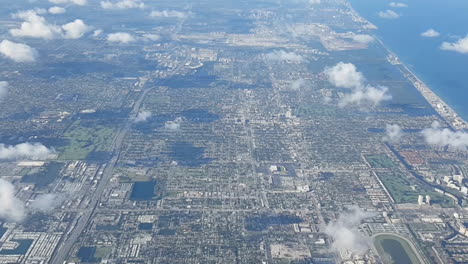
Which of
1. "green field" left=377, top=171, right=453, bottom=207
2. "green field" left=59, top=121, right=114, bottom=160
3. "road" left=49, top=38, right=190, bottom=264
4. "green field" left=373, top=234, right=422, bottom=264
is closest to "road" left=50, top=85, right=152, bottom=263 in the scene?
"road" left=49, top=38, right=190, bottom=264

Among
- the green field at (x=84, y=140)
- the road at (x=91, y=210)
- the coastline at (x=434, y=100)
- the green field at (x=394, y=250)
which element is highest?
the coastline at (x=434, y=100)

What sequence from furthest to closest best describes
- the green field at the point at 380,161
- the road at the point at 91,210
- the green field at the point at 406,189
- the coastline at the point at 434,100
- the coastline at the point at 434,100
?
the coastline at the point at 434,100
the coastline at the point at 434,100
the green field at the point at 380,161
the green field at the point at 406,189
the road at the point at 91,210

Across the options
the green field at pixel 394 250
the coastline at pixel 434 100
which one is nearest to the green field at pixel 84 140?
the green field at pixel 394 250

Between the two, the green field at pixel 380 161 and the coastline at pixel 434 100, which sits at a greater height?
the coastline at pixel 434 100

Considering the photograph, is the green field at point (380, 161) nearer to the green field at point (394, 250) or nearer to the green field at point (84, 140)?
the green field at point (394, 250)

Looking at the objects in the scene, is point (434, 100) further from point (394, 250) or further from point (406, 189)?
point (394, 250)

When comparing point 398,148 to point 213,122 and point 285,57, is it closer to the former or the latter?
point 213,122
